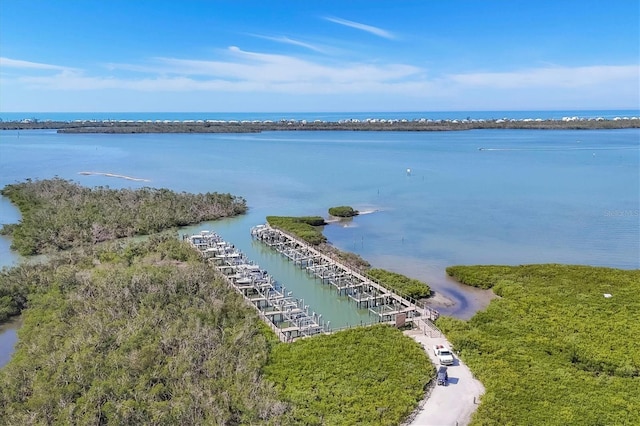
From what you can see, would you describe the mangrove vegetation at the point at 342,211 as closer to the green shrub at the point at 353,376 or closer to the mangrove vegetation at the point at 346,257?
the mangrove vegetation at the point at 346,257

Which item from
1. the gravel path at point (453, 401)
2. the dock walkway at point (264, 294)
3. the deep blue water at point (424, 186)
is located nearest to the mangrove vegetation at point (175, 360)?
the gravel path at point (453, 401)

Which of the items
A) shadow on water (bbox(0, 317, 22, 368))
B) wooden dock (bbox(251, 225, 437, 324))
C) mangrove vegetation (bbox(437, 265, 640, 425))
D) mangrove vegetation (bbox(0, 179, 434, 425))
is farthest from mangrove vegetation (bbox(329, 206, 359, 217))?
shadow on water (bbox(0, 317, 22, 368))

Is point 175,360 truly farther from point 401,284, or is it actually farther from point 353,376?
point 401,284

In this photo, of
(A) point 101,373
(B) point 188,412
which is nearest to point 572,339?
(B) point 188,412

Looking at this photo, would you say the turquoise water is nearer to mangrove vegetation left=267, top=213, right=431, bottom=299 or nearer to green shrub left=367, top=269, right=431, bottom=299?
mangrove vegetation left=267, top=213, right=431, bottom=299

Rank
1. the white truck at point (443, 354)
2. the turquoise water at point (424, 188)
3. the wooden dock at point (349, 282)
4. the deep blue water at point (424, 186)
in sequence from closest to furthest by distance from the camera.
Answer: the white truck at point (443, 354), the wooden dock at point (349, 282), the turquoise water at point (424, 188), the deep blue water at point (424, 186)

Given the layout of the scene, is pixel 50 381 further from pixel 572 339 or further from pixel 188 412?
pixel 572 339
